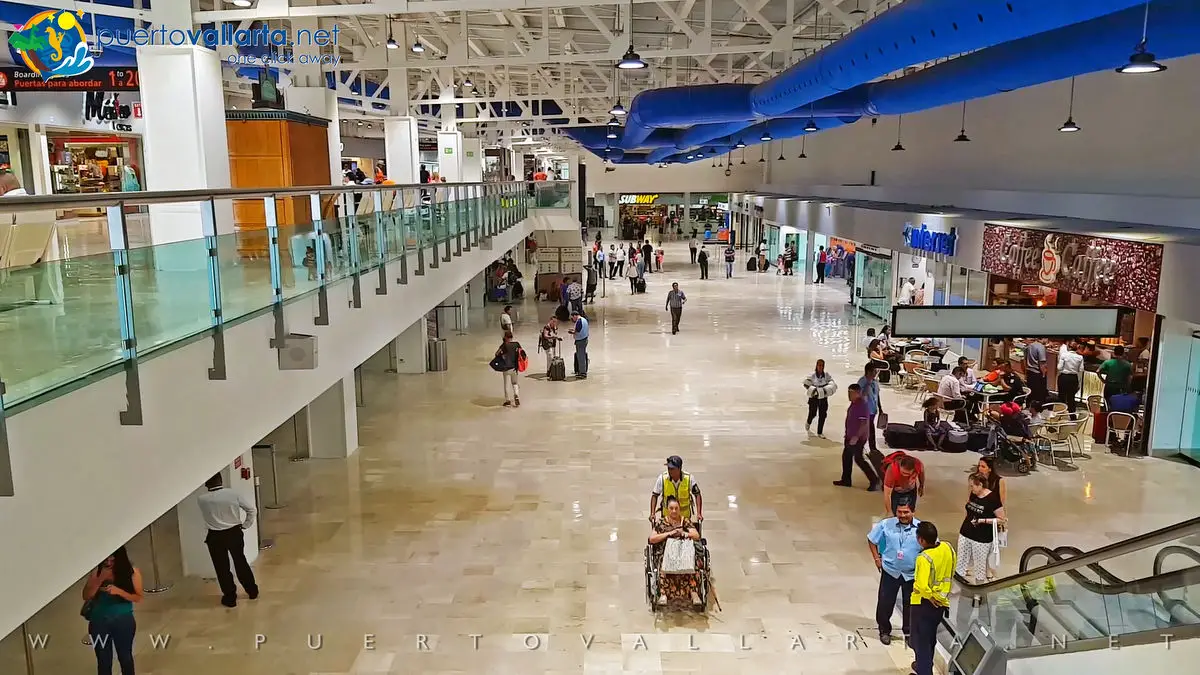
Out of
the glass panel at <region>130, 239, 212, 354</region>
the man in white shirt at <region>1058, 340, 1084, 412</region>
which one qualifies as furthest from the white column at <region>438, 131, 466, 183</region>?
the glass panel at <region>130, 239, 212, 354</region>

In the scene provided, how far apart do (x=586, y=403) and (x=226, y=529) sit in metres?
7.78

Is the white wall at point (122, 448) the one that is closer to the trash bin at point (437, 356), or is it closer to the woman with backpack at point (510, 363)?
the woman with backpack at point (510, 363)

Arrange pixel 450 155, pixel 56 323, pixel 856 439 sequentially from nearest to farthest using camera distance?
pixel 56 323 → pixel 856 439 → pixel 450 155

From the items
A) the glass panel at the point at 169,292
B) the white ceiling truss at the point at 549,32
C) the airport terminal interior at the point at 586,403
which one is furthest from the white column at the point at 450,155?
the glass panel at the point at 169,292

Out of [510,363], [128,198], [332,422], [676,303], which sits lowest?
[332,422]

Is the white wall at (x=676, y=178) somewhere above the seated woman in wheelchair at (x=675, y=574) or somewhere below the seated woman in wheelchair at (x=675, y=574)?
above

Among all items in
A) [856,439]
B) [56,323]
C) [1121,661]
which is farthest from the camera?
[856,439]

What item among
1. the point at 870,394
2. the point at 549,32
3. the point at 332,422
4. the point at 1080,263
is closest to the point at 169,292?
the point at 332,422

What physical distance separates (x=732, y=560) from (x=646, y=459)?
3262 mm

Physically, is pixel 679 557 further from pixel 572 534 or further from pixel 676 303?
pixel 676 303

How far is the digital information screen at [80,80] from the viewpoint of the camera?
13.7 m

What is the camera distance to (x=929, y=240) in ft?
51.0

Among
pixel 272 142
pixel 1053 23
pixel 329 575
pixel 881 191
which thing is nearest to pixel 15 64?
pixel 272 142

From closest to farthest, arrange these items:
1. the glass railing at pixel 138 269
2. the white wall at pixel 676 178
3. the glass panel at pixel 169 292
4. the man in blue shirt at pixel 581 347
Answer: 1. the glass railing at pixel 138 269
2. the glass panel at pixel 169 292
3. the man in blue shirt at pixel 581 347
4. the white wall at pixel 676 178
